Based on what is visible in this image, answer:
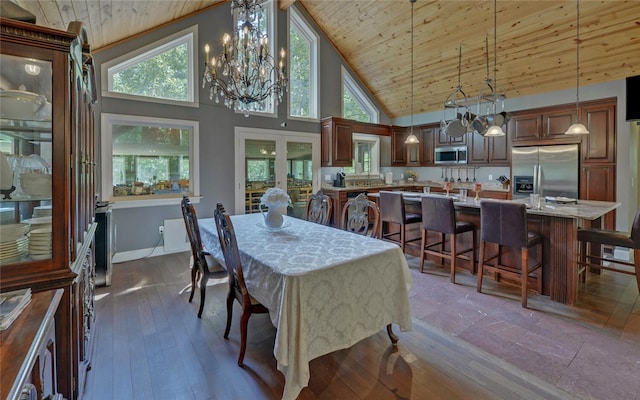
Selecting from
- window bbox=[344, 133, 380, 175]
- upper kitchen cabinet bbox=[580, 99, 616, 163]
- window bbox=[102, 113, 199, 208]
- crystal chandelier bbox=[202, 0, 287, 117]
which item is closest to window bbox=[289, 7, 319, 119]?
window bbox=[344, 133, 380, 175]

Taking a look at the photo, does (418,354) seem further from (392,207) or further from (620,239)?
(620,239)

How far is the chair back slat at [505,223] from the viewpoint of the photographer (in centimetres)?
281

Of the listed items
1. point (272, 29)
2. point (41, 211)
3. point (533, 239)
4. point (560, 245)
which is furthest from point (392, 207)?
point (272, 29)

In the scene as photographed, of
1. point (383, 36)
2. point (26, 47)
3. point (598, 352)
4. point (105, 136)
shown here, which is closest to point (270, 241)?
point (26, 47)

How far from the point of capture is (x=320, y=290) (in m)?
1.71

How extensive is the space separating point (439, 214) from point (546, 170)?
2.82 meters

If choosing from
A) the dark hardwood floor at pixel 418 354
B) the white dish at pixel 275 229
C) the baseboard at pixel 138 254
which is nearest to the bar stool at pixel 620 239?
the dark hardwood floor at pixel 418 354

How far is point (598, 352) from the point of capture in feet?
6.95

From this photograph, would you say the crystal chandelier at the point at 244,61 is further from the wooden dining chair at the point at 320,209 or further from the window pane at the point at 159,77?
the window pane at the point at 159,77

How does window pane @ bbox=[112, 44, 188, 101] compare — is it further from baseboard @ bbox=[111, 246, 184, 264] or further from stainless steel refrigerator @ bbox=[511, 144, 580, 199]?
stainless steel refrigerator @ bbox=[511, 144, 580, 199]

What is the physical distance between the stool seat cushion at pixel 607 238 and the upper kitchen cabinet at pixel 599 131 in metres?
2.14

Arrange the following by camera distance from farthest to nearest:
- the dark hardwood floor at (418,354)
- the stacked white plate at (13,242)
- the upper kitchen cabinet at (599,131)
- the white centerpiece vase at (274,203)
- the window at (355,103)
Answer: the window at (355,103), the upper kitchen cabinet at (599,131), the white centerpiece vase at (274,203), the dark hardwood floor at (418,354), the stacked white plate at (13,242)

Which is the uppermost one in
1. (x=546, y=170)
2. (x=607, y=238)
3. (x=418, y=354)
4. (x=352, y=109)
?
(x=352, y=109)

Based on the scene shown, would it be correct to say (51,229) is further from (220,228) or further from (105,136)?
(105,136)
